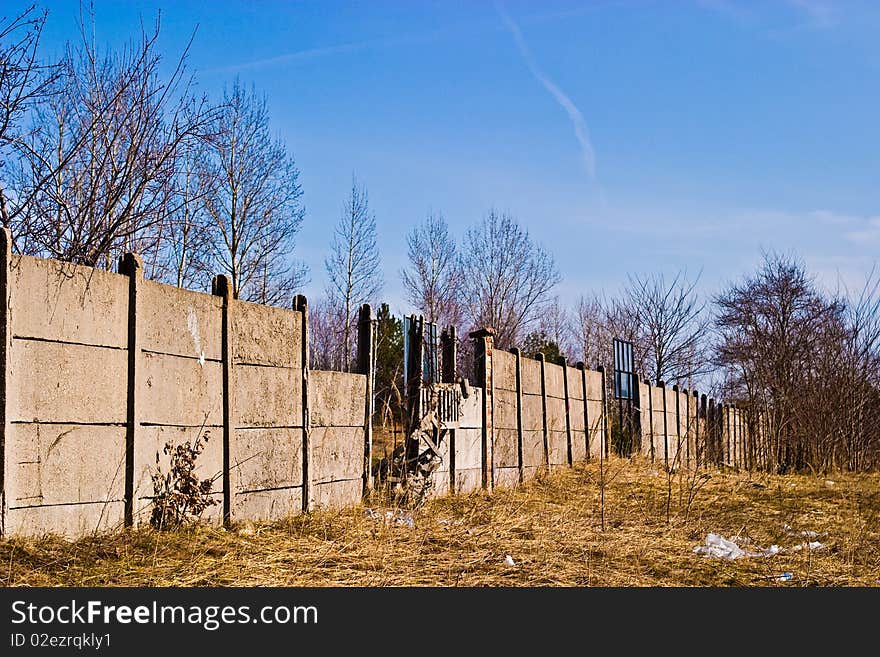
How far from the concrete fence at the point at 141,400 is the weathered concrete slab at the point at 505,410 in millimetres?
3399

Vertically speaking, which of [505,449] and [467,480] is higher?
[505,449]

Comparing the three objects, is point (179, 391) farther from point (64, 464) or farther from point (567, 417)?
point (567, 417)

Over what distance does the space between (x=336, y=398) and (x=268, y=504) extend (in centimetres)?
159

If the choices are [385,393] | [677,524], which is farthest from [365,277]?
[677,524]

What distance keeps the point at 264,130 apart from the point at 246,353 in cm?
2173

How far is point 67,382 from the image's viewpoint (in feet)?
19.9

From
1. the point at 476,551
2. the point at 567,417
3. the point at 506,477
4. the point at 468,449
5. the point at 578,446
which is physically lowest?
the point at 476,551

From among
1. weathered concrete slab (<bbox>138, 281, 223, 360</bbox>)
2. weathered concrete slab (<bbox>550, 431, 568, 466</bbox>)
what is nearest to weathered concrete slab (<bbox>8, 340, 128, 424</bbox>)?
weathered concrete slab (<bbox>138, 281, 223, 360</bbox>)

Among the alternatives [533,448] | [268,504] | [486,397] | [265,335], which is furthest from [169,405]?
[533,448]

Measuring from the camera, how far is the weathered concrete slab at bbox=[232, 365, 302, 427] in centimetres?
784

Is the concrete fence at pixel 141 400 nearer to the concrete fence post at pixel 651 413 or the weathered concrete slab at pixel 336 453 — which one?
the weathered concrete slab at pixel 336 453

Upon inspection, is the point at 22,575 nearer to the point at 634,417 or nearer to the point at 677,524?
the point at 677,524

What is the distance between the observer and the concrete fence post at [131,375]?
21.3 ft

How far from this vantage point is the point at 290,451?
840cm
